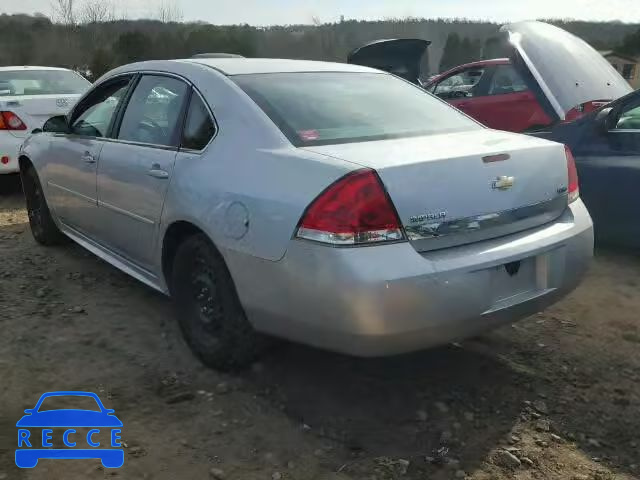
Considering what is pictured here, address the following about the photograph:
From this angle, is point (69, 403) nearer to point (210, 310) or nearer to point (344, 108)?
point (210, 310)

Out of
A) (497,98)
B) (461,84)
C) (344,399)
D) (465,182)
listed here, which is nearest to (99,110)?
(344,399)

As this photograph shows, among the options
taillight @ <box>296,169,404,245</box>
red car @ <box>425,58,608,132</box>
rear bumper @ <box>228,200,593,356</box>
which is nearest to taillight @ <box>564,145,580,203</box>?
rear bumper @ <box>228,200,593,356</box>

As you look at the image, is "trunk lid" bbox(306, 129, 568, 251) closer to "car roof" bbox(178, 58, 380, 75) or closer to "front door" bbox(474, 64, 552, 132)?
"car roof" bbox(178, 58, 380, 75)

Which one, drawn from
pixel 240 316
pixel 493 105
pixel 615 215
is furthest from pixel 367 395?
pixel 493 105

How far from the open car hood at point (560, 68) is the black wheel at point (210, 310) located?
11.6 feet

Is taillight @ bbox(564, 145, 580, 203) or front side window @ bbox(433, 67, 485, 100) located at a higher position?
front side window @ bbox(433, 67, 485, 100)

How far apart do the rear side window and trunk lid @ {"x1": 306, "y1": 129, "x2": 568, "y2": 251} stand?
68cm

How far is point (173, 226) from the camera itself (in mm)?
3143

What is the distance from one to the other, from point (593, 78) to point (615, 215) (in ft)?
5.03

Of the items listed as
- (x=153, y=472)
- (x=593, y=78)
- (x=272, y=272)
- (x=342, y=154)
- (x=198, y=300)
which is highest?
(x=593, y=78)

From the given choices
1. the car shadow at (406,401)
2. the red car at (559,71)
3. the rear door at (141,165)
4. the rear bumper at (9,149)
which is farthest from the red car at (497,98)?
the car shadow at (406,401)

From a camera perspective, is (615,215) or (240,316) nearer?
(240,316)

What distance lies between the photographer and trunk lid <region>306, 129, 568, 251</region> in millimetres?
2408

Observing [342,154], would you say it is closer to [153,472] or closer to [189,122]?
[189,122]
